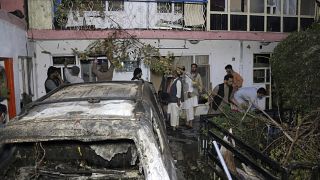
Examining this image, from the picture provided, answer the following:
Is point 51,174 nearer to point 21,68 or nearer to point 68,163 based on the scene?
point 68,163

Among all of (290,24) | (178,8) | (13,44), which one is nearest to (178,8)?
(178,8)

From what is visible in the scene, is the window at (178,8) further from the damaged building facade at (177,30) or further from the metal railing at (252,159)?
the metal railing at (252,159)

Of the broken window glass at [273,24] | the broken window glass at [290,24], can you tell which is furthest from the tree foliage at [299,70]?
the broken window glass at [290,24]

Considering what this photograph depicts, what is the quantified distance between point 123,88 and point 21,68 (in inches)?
249

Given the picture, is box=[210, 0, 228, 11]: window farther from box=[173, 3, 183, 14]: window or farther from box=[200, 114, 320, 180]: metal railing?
box=[200, 114, 320, 180]: metal railing

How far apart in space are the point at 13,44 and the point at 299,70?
6718 mm

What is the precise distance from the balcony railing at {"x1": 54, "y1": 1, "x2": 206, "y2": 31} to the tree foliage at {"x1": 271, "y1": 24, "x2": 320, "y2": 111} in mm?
4086

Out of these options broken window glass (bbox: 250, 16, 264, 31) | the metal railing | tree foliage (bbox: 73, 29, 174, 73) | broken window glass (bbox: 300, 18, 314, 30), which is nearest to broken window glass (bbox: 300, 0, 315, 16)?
broken window glass (bbox: 300, 18, 314, 30)

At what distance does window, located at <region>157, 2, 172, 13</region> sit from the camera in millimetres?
12867

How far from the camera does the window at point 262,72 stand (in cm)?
1438

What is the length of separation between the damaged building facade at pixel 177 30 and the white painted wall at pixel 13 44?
1.59 feet

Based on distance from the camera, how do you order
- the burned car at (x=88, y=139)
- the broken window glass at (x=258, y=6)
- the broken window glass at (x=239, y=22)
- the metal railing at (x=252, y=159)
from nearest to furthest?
1. the burned car at (x=88, y=139)
2. the metal railing at (x=252, y=159)
3. the broken window glass at (x=239, y=22)
4. the broken window glass at (x=258, y=6)

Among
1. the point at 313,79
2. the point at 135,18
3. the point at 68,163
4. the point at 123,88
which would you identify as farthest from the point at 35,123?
the point at 135,18

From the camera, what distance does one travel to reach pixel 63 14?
1175cm
